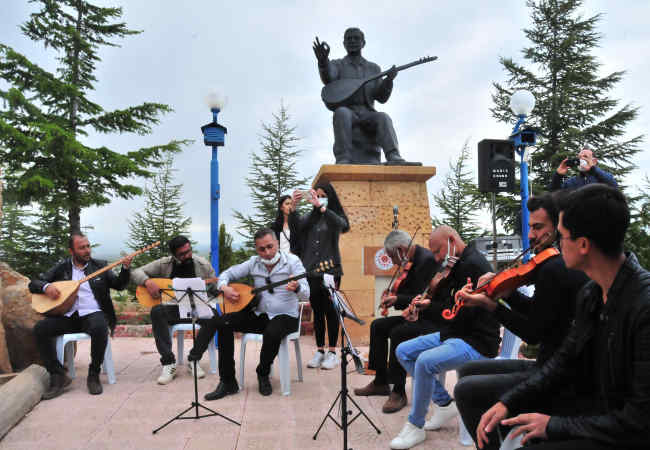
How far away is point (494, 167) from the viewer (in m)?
6.23

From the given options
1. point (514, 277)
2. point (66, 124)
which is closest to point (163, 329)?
point (514, 277)

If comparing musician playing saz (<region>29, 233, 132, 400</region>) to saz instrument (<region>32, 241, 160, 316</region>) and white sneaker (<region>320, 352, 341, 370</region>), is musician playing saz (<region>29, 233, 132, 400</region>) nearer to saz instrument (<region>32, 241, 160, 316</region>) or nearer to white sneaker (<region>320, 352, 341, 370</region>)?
saz instrument (<region>32, 241, 160, 316</region>)

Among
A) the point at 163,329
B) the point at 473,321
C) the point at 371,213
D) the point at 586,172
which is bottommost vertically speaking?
the point at 163,329

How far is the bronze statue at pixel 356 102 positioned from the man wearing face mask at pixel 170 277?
267cm

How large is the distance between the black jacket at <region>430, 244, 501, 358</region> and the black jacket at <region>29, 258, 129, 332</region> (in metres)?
3.27

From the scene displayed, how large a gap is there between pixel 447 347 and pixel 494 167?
13.0ft

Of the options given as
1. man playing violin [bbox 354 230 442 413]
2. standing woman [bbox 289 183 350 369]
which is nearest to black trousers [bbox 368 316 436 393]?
man playing violin [bbox 354 230 442 413]

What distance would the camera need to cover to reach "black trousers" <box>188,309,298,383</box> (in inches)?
162

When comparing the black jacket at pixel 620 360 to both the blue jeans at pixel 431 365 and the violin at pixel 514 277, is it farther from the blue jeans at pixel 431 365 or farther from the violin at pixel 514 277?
the blue jeans at pixel 431 365

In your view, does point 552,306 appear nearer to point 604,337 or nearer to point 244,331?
point 604,337

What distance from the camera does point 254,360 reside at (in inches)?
212

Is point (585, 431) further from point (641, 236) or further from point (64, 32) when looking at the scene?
point (64, 32)

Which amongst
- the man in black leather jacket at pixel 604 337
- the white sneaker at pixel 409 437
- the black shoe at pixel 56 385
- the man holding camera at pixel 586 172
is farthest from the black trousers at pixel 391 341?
the black shoe at pixel 56 385

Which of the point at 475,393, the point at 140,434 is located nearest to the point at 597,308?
the point at 475,393
